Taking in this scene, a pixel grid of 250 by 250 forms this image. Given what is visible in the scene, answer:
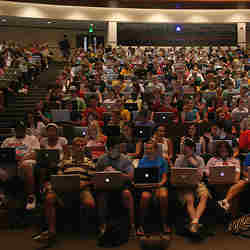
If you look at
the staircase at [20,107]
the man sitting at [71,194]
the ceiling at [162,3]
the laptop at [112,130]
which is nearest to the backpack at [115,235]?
the man sitting at [71,194]

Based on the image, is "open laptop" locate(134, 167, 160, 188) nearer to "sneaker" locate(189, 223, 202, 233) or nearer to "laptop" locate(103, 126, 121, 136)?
"sneaker" locate(189, 223, 202, 233)

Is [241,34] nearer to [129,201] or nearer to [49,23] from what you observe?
[49,23]

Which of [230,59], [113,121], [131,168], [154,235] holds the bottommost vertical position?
[154,235]

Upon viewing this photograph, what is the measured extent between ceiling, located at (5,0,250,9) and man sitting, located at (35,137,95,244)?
12.7 m

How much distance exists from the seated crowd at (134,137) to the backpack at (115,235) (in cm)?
8

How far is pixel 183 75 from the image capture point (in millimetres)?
11578

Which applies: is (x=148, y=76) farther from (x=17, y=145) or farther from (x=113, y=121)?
(x=17, y=145)

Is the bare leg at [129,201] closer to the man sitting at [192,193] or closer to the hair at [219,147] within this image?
the man sitting at [192,193]

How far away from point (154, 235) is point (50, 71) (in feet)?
34.7

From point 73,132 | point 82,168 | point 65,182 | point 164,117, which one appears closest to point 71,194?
point 65,182

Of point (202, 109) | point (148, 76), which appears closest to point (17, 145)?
point (202, 109)

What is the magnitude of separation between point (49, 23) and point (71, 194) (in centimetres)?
1677

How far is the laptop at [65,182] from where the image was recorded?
176 inches

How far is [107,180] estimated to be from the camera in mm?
4500
